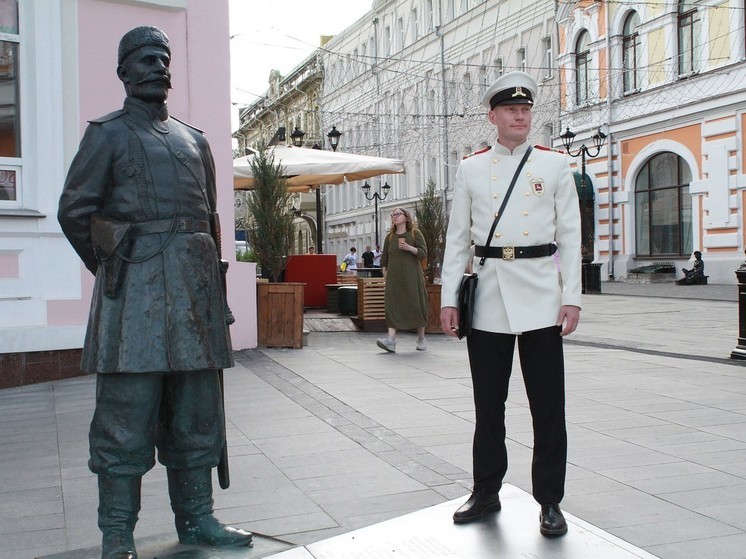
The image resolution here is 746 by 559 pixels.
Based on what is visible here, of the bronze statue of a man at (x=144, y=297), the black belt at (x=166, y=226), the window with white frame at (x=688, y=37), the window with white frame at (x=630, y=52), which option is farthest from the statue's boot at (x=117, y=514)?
the window with white frame at (x=630, y=52)

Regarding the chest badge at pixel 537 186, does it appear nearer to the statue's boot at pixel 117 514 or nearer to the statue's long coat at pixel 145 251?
the statue's long coat at pixel 145 251

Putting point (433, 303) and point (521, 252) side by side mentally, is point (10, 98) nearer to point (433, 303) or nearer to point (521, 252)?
point (433, 303)

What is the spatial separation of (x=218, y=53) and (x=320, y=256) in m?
6.79

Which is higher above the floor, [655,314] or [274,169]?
[274,169]

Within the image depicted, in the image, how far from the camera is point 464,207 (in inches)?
166

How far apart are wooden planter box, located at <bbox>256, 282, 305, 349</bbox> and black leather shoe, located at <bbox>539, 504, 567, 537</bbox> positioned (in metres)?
7.60

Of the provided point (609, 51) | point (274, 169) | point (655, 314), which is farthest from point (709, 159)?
point (274, 169)

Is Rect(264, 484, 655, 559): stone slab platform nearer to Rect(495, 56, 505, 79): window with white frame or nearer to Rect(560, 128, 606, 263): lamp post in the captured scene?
Rect(560, 128, 606, 263): lamp post

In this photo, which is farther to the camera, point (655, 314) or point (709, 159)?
point (709, 159)

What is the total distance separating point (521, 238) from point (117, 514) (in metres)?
2.01

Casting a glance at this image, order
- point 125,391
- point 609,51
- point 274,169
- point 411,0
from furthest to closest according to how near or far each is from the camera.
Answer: point 411,0, point 609,51, point 274,169, point 125,391

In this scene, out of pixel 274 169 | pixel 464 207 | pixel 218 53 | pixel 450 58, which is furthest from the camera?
pixel 450 58

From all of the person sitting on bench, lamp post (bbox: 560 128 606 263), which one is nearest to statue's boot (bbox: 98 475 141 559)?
lamp post (bbox: 560 128 606 263)

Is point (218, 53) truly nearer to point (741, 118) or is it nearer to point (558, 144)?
point (741, 118)
